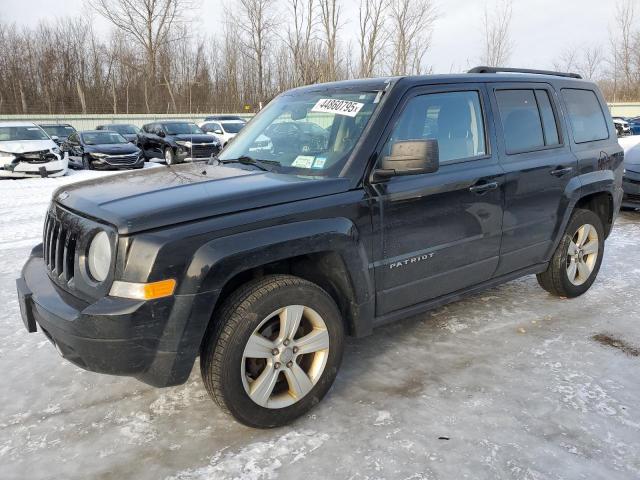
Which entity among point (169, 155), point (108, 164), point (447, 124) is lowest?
point (108, 164)

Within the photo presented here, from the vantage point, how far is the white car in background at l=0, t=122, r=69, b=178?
43.2 feet

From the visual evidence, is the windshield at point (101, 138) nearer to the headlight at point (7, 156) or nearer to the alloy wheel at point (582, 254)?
the headlight at point (7, 156)

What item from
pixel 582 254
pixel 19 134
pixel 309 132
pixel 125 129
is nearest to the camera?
pixel 309 132

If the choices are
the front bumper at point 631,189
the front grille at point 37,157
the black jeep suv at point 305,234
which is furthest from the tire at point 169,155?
the black jeep suv at point 305,234

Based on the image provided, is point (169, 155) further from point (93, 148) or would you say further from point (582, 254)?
point (582, 254)

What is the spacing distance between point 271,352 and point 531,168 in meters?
2.42

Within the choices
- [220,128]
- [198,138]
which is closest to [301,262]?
[198,138]

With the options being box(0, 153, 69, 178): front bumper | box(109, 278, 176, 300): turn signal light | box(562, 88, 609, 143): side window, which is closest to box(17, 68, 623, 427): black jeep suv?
box(109, 278, 176, 300): turn signal light

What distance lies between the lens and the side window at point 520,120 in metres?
3.72

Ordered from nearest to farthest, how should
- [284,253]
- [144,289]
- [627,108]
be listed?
[144,289] < [284,253] < [627,108]

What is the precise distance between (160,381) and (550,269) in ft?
11.1

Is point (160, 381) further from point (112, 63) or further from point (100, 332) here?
point (112, 63)

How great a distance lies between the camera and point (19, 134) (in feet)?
46.8

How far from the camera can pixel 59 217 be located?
282 cm
